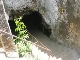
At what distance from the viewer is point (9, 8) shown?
25.6ft

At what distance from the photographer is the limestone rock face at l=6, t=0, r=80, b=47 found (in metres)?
Result: 7.08

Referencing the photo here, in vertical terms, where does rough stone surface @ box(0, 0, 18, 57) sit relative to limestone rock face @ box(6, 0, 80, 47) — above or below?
below

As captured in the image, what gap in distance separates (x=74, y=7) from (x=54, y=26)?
120 cm

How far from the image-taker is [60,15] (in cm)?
741

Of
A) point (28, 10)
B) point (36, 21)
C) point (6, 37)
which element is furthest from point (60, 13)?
point (6, 37)

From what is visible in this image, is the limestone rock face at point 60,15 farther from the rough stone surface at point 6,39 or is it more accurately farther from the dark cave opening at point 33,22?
the rough stone surface at point 6,39

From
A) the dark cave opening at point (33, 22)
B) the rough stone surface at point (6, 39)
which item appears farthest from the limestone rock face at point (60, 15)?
the rough stone surface at point (6, 39)

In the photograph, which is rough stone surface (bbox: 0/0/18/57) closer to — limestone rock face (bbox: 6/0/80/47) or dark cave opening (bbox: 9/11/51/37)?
limestone rock face (bbox: 6/0/80/47)

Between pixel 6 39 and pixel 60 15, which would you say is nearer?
pixel 6 39

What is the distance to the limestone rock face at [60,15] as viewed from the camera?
7.08 metres

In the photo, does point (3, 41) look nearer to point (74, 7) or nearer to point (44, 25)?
point (74, 7)

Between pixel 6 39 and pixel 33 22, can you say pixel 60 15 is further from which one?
pixel 6 39

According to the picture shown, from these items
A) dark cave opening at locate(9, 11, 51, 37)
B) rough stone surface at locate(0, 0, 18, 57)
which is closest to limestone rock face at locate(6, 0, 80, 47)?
dark cave opening at locate(9, 11, 51, 37)

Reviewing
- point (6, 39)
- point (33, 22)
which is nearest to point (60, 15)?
point (33, 22)
